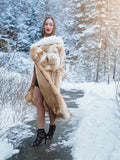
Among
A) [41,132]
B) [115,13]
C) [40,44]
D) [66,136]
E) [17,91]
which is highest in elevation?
[115,13]

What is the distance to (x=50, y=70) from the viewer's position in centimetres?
264

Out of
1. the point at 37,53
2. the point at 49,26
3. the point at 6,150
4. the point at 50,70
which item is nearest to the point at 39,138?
the point at 6,150

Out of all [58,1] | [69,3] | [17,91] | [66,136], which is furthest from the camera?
[58,1]

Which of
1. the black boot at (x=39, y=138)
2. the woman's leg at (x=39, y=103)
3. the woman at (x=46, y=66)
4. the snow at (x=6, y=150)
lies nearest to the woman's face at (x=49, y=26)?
the woman at (x=46, y=66)

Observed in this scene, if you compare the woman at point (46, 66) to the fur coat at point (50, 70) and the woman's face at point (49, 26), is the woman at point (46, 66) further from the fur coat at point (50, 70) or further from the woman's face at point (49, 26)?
the woman's face at point (49, 26)

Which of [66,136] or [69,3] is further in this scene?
[69,3]

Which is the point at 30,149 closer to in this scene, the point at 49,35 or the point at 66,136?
the point at 66,136

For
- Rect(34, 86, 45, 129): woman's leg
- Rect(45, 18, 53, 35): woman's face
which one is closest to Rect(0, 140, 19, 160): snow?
Rect(34, 86, 45, 129): woman's leg

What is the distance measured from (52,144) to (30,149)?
0.37 meters

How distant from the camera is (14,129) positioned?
10.4 ft

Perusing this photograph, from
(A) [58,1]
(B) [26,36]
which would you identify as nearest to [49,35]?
(B) [26,36]

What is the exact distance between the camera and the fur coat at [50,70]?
2525 mm

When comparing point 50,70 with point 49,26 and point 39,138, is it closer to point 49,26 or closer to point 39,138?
point 49,26

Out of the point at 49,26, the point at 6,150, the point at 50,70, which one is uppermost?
the point at 49,26
